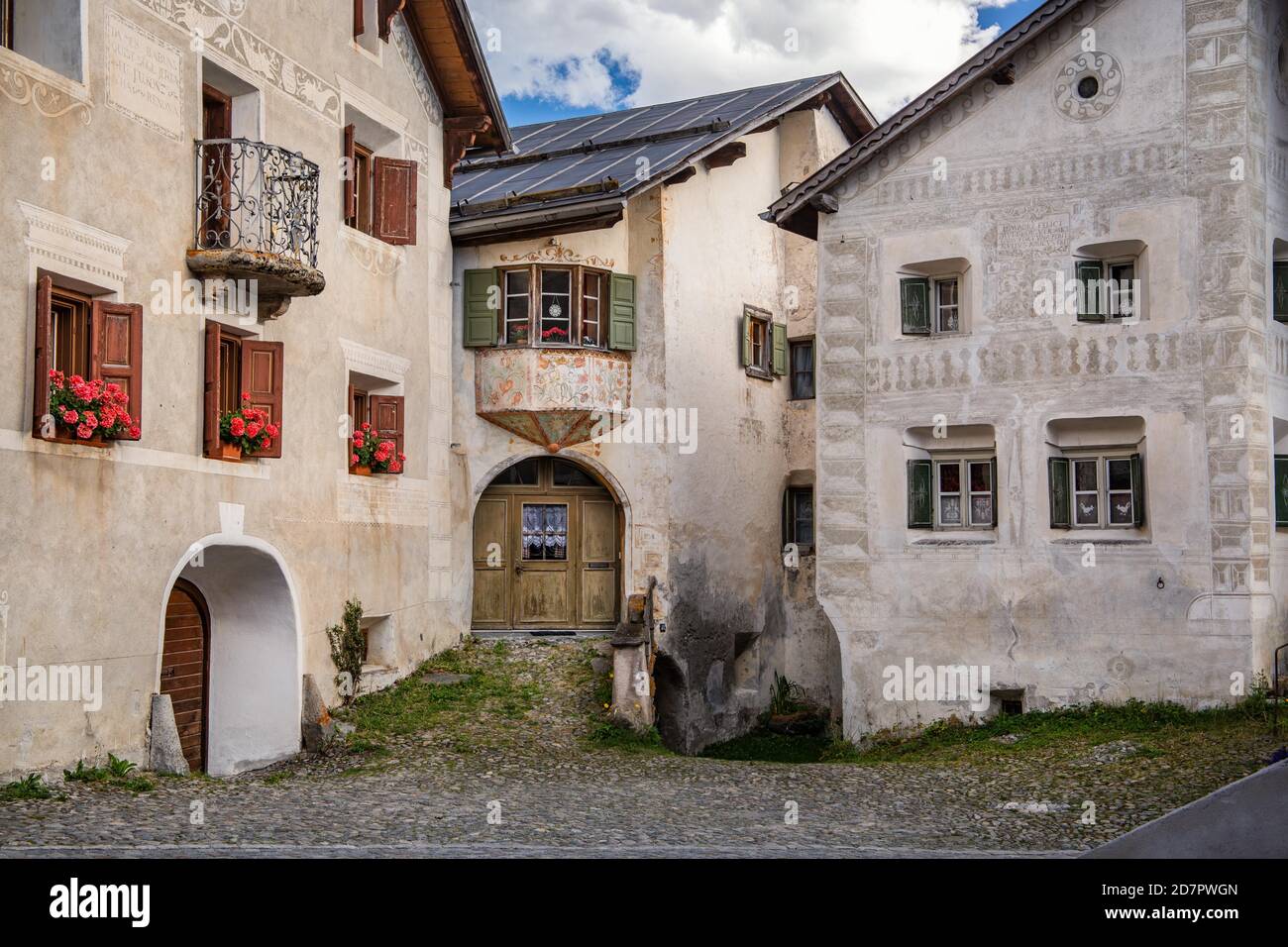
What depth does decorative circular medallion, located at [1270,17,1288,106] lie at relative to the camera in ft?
59.1

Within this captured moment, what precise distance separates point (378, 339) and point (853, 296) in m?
6.42

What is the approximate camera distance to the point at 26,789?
1183cm

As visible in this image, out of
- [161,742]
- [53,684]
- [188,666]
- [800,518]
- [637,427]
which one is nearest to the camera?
[53,684]

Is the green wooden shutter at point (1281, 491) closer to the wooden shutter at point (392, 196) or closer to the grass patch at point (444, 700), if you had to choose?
the grass patch at point (444, 700)

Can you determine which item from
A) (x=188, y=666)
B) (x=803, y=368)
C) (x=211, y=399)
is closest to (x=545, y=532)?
(x=803, y=368)

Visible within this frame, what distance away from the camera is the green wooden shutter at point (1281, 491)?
708 inches

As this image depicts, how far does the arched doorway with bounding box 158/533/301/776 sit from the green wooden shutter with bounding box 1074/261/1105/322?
1025 centimetres

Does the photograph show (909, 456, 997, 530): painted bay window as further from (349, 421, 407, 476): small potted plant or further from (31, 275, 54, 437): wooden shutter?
(31, 275, 54, 437): wooden shutter

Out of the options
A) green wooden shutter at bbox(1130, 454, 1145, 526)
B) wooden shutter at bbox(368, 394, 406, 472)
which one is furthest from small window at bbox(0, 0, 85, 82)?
green wooden shutter at bbox(1130, 454, 1145, 526)

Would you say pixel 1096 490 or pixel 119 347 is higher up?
pixel 119 347

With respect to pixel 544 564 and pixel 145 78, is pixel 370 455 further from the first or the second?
pixel 145 78

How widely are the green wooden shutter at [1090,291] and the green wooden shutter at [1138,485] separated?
1862 mm

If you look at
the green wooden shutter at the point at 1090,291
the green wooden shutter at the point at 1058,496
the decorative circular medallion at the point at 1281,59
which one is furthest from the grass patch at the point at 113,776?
the decorative circular medallion at the point at 1281,59
